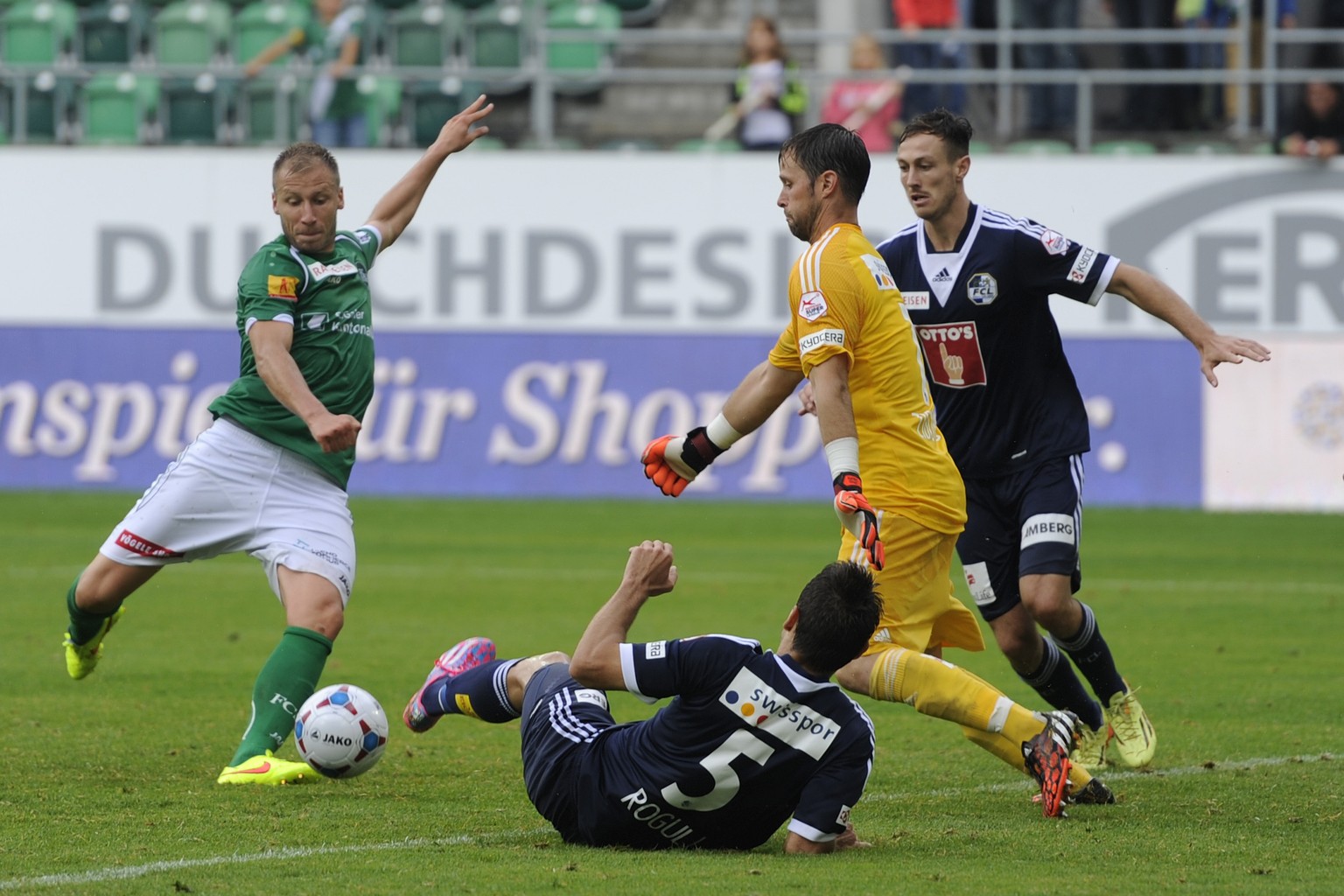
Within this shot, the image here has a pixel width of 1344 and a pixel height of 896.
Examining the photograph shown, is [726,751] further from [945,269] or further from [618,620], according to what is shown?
[945,269]

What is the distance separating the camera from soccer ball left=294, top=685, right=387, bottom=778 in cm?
609

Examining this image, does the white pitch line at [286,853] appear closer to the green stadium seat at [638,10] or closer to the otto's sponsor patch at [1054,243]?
the otto's sponsor patch at [1054,243]

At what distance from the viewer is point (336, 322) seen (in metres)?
6.69

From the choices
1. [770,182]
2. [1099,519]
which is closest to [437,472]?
[770,182]

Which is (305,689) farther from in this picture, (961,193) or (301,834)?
(961,193)

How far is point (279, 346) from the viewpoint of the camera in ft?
20.9

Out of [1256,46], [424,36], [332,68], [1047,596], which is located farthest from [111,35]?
[1047,596]

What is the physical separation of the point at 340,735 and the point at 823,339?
2.04 metres

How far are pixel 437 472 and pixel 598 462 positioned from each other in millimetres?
1663

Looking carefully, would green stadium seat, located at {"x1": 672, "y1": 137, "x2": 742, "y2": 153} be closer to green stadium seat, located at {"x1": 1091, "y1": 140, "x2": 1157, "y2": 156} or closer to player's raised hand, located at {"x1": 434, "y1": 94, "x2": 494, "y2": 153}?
green stadium seat, located at {"x1": 1091, "y1": 140, "x2": 1157, "y2": 156}

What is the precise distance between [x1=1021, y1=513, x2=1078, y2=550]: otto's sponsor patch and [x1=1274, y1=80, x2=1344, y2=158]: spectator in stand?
44.1 ft

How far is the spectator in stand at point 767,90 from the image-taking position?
19.6 meters

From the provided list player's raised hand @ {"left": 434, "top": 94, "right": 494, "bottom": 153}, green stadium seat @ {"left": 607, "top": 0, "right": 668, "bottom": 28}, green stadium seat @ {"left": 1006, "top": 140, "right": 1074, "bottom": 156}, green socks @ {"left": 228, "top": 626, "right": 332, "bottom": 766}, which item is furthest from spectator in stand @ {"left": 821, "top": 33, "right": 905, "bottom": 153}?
green socks @ {"left": 228, "top": 626, "right": 332, "bottom": 766}

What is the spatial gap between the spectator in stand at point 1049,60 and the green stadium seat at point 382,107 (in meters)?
6.97
